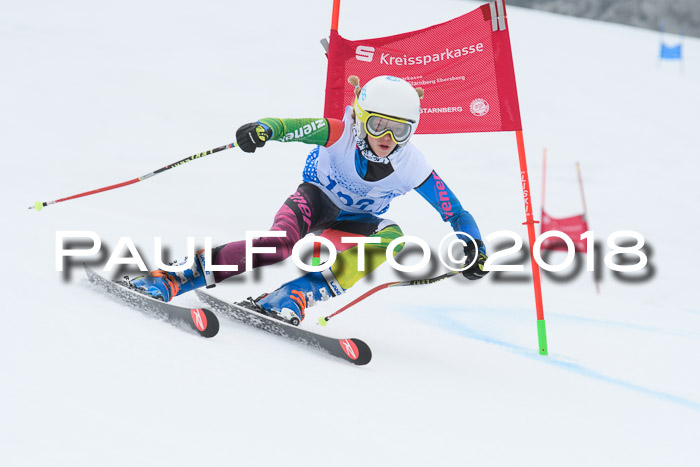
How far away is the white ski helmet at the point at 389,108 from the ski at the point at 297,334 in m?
0.97

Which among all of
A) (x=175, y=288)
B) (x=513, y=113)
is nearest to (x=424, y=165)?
(x=513, y=113)

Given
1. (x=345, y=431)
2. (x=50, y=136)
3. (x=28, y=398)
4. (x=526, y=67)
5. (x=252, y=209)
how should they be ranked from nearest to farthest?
(x=28, y=398) < (x=345, y=431) < (x=252, y=209) < (x=50, y=136) < (x=526, y=67)

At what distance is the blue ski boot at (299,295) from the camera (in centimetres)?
349

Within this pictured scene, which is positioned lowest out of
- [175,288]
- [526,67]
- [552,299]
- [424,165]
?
[552,299]

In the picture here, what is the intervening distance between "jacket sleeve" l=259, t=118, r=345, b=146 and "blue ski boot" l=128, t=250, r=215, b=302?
0.77 meters

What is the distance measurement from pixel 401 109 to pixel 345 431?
5.09 feet

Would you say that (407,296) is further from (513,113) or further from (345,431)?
(345,431)

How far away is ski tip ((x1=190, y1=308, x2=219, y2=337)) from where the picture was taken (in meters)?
3.04

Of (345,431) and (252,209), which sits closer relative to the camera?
(345,431)

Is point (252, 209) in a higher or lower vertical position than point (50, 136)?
lower

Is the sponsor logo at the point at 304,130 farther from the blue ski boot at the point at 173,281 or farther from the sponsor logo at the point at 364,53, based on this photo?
the sponsor logo at the point at 364,53

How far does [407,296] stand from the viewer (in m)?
5.37

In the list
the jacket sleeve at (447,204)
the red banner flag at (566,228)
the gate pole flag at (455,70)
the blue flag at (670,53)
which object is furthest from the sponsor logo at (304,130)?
the blue flag at (670,53)

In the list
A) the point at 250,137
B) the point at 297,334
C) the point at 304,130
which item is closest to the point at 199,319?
the point at 297,334
